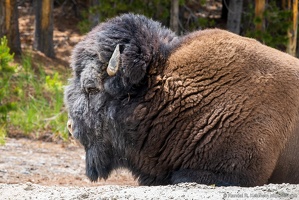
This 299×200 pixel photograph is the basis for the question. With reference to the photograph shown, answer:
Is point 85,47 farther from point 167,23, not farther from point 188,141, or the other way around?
point 167,23

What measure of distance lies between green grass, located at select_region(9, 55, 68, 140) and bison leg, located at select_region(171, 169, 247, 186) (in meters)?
4.48

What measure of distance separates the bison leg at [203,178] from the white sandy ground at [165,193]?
452 millimetres

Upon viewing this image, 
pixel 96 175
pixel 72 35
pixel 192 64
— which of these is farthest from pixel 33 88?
pixel 192 64

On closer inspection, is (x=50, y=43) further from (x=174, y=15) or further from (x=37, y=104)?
(x=174, y=15)

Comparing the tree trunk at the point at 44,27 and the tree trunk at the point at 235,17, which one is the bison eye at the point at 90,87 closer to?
the tree trunk at the point at 235,17

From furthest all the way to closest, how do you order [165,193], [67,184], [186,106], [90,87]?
[67,184] < [90,87] < [186,106] < [165,193]

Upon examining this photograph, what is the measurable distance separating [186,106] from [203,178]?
60 centimetres

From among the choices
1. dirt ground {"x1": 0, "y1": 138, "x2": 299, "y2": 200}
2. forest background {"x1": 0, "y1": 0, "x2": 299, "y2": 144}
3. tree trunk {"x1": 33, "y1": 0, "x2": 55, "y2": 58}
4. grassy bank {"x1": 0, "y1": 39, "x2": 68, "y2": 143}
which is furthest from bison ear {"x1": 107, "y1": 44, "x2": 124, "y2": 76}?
tree trunk {"x1": 33, "y1": 0, "x2": 55, "y2": 58}

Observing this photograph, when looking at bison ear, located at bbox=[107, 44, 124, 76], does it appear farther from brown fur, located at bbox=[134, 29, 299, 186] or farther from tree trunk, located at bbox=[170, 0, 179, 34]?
tree trunk, located at bbox=[170, 0, 179, 34]

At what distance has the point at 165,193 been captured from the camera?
4398 mm

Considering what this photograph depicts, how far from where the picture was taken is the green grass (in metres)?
10.9

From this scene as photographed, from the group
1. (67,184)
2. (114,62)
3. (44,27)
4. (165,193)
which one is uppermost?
(114,62)

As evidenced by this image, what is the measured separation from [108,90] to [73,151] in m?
→ 4.68

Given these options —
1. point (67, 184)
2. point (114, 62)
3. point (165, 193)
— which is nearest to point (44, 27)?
point (67, 184)
